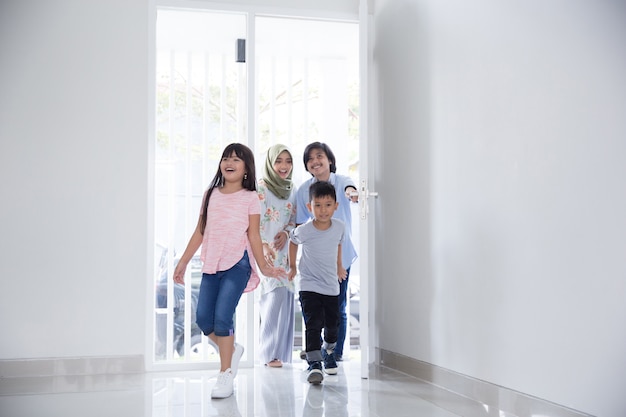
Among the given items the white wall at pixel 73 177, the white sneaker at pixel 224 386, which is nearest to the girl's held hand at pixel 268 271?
the white sneaker at pixel 224 386

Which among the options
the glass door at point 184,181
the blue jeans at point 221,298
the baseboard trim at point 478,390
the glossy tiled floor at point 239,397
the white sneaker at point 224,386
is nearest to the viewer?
the baseboard trim at point 478,390

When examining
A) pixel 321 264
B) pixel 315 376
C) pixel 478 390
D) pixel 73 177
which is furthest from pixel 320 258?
pixel 73 177

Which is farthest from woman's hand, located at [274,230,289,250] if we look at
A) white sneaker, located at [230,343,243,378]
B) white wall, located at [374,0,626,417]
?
white sneaker, located at [230,343,243,378]

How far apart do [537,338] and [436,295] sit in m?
0.84

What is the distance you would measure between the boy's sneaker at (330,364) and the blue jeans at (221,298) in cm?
62

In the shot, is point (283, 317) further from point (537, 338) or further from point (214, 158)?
point (537, 338)

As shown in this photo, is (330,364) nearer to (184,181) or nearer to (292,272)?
(292,272)

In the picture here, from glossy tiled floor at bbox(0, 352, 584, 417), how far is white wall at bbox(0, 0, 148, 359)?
0.28 m

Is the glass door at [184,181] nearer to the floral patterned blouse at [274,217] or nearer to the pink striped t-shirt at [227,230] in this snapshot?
the floral patterned blouse at [274,217]

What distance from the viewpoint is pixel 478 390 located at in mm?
2525

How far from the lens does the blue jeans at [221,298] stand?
2.85 meters

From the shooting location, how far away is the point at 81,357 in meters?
3.31

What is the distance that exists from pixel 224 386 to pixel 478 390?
39.9 inches

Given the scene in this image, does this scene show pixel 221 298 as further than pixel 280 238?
No
